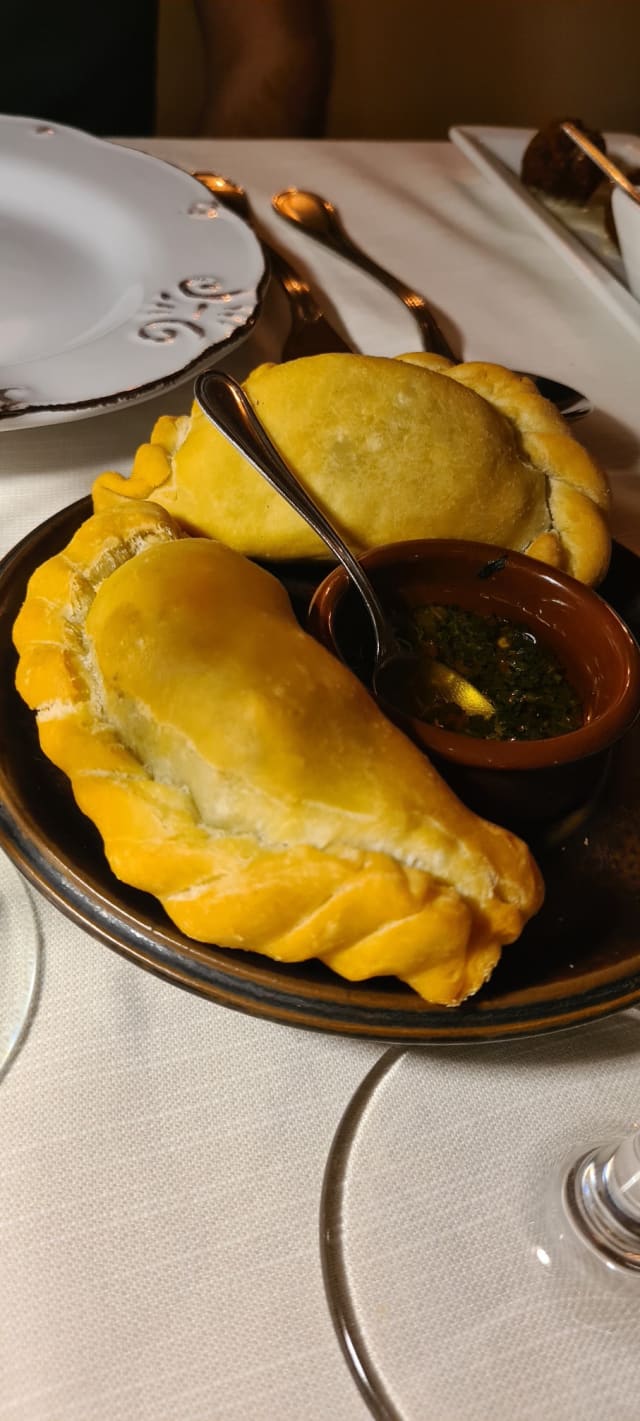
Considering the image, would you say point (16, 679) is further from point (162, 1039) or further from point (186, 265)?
point (186, 265)

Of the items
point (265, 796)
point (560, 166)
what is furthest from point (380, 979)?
point (560, 166)

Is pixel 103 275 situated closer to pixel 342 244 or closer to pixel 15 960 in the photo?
pixel 342 244

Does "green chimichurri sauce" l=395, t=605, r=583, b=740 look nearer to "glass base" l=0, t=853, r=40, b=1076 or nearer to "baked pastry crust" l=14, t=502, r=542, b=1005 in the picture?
"baked pastry crust" l=14, t=502, r=542, b=1005

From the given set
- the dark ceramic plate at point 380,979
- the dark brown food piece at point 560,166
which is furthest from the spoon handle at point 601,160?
the dark ceramic plate at point 380,979

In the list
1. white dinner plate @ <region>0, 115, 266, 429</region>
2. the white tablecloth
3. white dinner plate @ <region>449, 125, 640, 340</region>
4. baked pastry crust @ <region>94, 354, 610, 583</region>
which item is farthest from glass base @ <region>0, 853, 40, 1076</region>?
white dinner plate @ <region>449, 125, 640, 340</region>

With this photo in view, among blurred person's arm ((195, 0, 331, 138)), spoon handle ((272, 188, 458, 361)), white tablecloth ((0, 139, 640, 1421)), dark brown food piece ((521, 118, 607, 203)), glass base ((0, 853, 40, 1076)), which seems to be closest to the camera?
white tablecloth ((0, 139, 640, 1421))

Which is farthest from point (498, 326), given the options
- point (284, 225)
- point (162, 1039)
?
point (162, 1039)
